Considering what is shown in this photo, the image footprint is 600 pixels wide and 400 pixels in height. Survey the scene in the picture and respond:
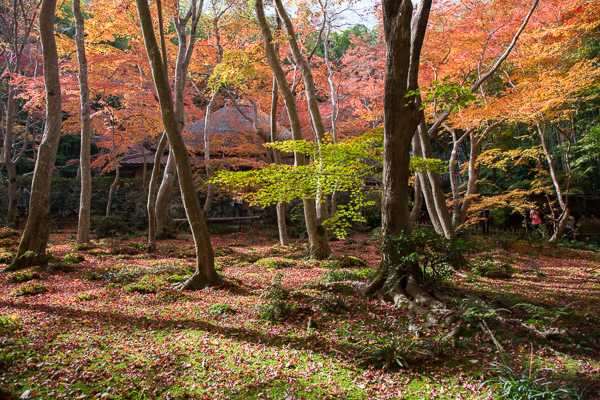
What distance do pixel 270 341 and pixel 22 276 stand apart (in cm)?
455

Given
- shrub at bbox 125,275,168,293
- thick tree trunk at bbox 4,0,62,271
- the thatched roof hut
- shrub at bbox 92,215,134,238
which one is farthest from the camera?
the thatched roof hut

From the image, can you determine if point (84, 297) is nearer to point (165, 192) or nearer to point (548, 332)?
point (548, 332)

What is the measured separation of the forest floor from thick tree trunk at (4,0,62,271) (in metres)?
0.68

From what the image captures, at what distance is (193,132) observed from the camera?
16.2 metres

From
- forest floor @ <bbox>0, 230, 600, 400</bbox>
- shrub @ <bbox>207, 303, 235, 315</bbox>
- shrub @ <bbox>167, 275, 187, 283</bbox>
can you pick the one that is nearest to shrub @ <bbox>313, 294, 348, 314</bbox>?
forest floor @ <bbox>0, 230, 600, 400</bbox>

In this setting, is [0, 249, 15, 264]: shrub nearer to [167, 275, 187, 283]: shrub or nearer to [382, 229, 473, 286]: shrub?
[167, 275, 187, 283]: shrub

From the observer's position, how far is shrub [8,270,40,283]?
519 cm

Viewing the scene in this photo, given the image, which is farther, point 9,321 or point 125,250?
point 125,250

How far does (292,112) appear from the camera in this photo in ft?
23.3

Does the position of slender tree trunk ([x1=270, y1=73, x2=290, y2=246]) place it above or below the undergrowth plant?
above

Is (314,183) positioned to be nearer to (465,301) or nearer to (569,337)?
(465,301)

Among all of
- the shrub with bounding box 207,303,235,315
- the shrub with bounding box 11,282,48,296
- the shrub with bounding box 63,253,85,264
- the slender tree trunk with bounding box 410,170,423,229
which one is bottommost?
the shrub with bounding box 207,303,235,315

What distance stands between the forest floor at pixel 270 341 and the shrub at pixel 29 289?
0.02m

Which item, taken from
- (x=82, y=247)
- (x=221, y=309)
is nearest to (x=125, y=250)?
(x=82, y=247)
